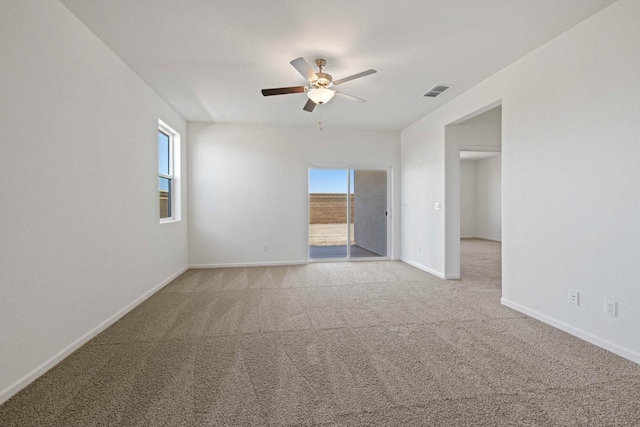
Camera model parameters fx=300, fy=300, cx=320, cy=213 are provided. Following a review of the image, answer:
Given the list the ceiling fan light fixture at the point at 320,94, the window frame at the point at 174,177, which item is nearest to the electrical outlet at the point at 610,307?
the ceiling fan light fixture at the point at 320,94

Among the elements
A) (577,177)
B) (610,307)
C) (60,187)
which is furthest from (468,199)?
(60,187)

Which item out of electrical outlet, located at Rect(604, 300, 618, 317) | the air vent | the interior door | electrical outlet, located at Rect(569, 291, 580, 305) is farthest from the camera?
the interior door

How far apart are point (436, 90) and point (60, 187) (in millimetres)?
4139

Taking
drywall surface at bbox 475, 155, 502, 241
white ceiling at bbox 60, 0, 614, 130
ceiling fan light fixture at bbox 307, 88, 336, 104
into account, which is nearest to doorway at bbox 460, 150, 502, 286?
drywall surface at bbox 475, 155, 502, 241

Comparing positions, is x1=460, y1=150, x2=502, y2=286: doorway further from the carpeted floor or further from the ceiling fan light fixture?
the ceiling fan light fixture

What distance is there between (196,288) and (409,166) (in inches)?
167

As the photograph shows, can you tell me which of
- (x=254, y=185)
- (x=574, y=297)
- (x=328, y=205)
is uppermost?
(x=254, y=185)

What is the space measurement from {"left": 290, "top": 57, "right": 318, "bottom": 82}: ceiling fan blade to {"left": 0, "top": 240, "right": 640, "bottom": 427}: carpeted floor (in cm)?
239

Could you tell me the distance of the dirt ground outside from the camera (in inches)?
247

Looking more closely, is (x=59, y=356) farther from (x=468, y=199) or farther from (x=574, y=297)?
(x=468, y=199)

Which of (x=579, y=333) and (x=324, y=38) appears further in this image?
(x=324, y=38)

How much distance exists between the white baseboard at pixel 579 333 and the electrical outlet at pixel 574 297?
23cm

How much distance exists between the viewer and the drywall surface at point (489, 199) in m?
9.34

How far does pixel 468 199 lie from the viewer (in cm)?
1031
